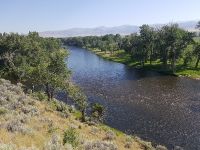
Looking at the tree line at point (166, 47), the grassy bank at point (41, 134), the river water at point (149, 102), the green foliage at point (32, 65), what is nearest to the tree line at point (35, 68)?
the green foliage at point (32, 65)

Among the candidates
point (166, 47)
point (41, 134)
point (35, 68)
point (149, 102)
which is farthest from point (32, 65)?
point (41, 134)

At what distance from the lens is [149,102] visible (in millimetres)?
80188

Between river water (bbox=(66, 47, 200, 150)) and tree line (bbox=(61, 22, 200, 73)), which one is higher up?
tree line (bbox=(61, 22, 200, 73))

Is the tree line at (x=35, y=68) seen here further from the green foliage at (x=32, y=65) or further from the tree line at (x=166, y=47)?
the tree line at (x=166, y=47)

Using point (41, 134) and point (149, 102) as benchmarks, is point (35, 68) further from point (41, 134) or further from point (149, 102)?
point (41, 134)

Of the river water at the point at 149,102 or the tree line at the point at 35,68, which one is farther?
the tree line at the point at 35,68

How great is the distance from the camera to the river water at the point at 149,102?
190ft

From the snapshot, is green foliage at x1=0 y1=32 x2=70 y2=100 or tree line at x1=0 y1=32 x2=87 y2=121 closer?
tree line at x1=0 y1=32 x2=87 y2=121

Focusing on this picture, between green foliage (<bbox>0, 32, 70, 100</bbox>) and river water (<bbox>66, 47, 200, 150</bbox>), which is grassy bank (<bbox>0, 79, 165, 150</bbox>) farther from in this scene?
green foliage (<bbox>0, 32, 70, 100</bbox>)

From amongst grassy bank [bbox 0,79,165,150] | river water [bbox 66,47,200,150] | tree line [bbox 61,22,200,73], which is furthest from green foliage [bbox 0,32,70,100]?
tree line [bbox 61,22,200,73]

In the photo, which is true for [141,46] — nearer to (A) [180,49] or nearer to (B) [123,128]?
(A) [180,49]

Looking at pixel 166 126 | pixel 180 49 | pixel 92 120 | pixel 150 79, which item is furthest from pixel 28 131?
pixel 180 49

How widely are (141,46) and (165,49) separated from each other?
16.6 meters

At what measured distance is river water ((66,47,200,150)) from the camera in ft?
190
